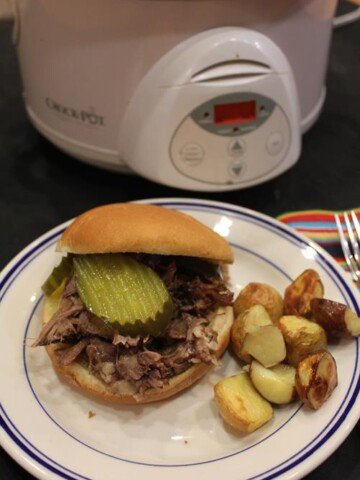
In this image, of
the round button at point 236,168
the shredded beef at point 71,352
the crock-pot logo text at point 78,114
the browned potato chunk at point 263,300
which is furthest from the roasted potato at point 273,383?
the crock-pot logo text at point 78,114

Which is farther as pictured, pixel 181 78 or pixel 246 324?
pixel 181 78

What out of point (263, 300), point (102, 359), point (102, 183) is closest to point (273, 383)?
point (263, 300)

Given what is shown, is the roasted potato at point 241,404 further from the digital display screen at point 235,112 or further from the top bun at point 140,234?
the digital display screen at point 235,112

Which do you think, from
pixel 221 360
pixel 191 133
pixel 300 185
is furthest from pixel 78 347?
pixel 300 185

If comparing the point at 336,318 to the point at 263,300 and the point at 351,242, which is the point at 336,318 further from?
the point at 351,242

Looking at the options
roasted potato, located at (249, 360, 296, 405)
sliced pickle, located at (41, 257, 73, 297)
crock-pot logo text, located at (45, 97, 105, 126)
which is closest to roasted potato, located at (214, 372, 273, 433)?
roasted potato, located at (249, 360, 296, 405)

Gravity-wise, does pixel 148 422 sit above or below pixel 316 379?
below

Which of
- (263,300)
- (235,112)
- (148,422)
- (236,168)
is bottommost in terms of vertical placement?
(148,422)

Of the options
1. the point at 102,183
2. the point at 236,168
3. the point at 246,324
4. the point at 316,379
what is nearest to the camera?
the point at 316,379
